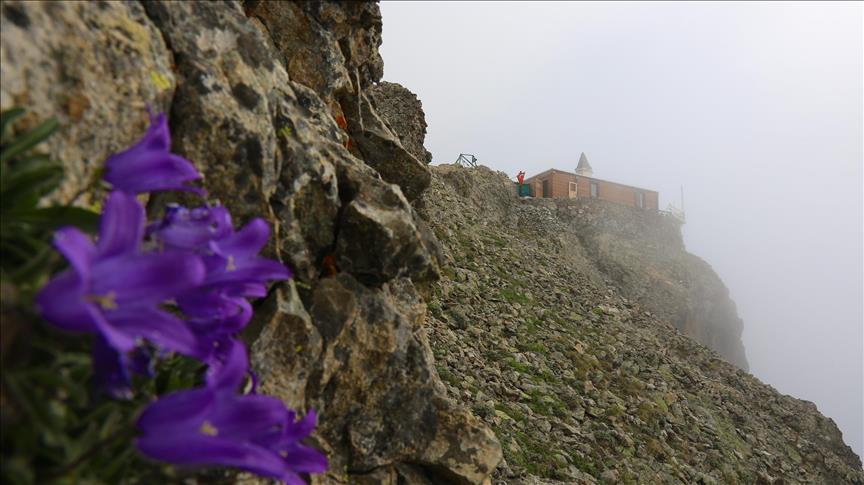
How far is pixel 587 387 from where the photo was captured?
46.1 ft

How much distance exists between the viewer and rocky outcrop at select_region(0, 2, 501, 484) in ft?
7.53

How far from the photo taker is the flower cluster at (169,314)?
4.30 feet

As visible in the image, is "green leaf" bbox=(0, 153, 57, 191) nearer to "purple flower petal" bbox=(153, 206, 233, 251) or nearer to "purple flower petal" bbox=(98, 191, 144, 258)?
"purple flower petal" bbox=(153, 206, 233, 251)

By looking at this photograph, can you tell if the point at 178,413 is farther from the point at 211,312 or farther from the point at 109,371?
the point at 211,312

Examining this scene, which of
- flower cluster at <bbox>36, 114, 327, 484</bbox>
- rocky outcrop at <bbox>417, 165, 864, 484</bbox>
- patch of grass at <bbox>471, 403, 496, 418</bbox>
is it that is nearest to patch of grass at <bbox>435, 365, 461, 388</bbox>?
rocky outcrop at <bbox>417, 165, 864, 484</bbox>

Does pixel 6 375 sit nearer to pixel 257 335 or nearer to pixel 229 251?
pixel 229 251

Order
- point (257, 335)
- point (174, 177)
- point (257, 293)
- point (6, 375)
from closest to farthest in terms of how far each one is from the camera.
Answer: point (6, 375), point (174, 177), point (257, 293), point (257, 335)

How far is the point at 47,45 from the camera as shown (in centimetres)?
216

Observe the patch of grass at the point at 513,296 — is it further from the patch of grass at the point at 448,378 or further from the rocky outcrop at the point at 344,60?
the rocky outcrop at the point at 344,60

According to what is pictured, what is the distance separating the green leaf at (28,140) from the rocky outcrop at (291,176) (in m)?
0.19

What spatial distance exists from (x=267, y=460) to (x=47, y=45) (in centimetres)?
181

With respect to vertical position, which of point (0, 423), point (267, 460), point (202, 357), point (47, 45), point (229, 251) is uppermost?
point (47, 45)

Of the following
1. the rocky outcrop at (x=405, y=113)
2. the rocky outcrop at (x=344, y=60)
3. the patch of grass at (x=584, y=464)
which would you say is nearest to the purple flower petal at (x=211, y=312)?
the rocky outcrop at (x=344, y=60)

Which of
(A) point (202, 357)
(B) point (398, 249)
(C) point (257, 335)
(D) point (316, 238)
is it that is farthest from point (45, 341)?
(B) point (398, 249)
